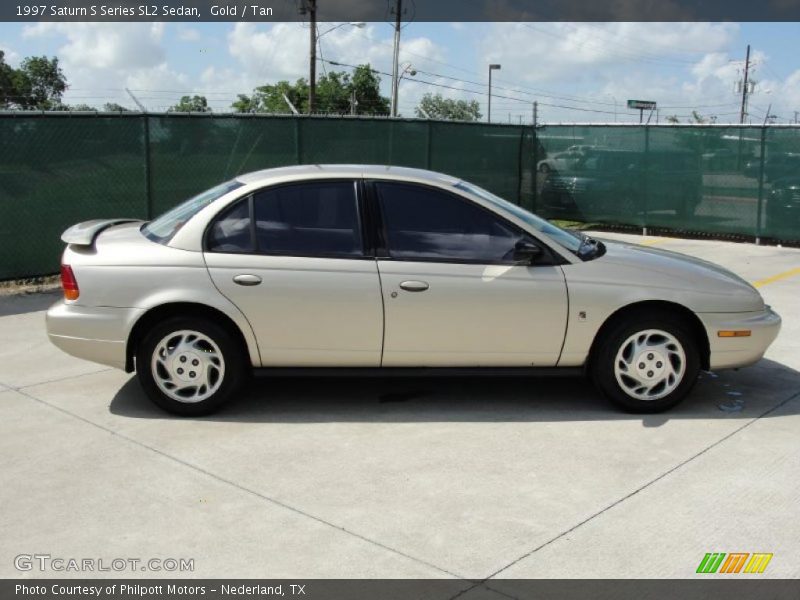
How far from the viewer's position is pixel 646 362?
221 inches

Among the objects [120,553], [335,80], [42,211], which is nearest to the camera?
[120,553]

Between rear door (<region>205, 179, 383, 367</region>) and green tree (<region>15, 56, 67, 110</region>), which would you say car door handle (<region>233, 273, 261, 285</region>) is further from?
green tree (<region>15, 56, 67, 110</region>)

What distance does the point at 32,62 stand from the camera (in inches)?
2872

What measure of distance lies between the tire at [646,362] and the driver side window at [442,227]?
0.89 meters

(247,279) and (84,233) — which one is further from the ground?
(84,233)

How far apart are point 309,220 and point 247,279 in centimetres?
57

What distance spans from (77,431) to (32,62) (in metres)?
76.8

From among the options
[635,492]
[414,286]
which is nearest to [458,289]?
[414,286]

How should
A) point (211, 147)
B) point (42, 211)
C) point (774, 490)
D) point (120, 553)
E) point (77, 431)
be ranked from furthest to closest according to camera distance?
point (211, 147) < point (42, 211) < point (77, 431) < point (774, 490) < point (120, 553)

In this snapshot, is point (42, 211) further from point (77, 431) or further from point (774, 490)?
point (774, 490)

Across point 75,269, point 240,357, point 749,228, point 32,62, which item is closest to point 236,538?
point 240,357

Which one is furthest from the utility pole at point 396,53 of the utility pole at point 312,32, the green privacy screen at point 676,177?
the green privacy screen at point 676,177

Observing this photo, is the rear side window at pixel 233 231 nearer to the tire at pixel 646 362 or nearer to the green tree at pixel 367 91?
the tire at pixel 646 362

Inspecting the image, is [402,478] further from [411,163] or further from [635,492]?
[411,163]
